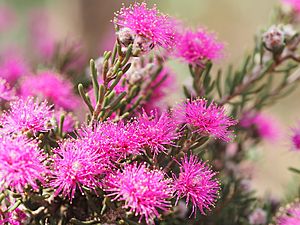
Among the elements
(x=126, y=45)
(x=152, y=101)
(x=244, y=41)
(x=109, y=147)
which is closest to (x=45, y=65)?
(x=152, y=101)

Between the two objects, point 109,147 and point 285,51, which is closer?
point 109,147

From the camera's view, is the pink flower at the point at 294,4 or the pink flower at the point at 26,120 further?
the pink flower at the point at 294,4

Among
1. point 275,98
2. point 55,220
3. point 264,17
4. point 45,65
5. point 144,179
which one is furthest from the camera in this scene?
point 264,17

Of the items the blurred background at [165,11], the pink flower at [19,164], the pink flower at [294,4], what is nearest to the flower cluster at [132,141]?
the pink flower at [19,164]

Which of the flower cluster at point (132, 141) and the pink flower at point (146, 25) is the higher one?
the pink flower at point (146, 25)

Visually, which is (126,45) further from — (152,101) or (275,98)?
(275,98)

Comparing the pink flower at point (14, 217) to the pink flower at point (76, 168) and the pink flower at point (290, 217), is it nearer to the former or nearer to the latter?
the pink flower at point (76, 168)
